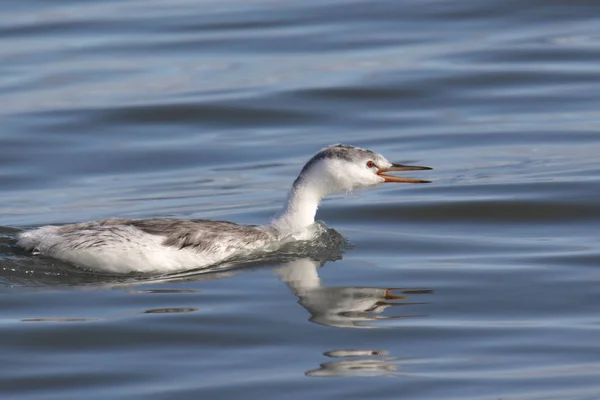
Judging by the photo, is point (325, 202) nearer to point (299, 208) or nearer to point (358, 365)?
point (299, 208)

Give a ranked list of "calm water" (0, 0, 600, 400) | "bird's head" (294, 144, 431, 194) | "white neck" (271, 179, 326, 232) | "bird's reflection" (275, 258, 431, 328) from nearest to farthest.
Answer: "calm water" (0, 0, 600, 400) < "bird's reflection" (275, 258, 431, 328) < "bird's head" (294, 144, 431, 194) < "white neck" (271, 179, 326, 232)

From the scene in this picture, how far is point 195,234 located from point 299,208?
1.15 metres

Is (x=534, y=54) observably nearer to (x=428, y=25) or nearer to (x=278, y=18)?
(x=428, y=25)

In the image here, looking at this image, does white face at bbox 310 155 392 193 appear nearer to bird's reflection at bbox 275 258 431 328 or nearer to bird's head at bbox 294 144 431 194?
bird's head at bbox 294 144 431 194

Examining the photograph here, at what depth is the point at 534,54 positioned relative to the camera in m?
21.2

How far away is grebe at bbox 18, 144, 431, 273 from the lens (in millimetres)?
11211

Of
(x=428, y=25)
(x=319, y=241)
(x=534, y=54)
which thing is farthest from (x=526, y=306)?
(x=428, y=25)

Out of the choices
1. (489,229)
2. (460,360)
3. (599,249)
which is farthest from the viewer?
(489,229)

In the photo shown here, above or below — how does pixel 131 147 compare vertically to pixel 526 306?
above

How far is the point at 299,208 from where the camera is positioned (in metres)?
12.2

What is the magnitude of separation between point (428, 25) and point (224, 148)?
25.2 feet

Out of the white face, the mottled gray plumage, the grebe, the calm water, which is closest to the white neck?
the grebe

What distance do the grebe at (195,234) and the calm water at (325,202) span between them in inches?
6.9

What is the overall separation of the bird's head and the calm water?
2.20 feet
